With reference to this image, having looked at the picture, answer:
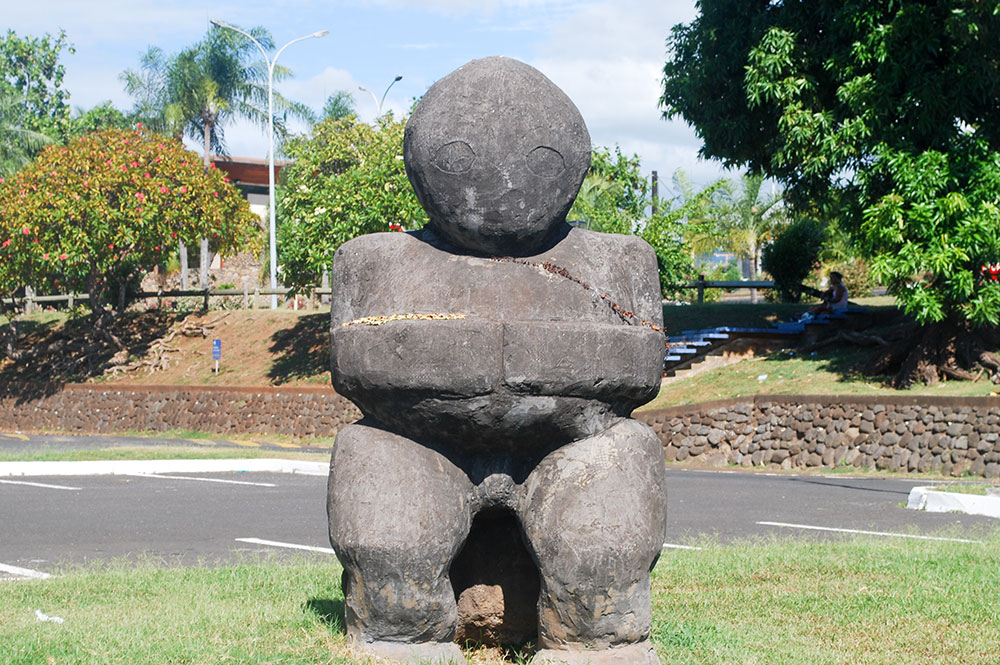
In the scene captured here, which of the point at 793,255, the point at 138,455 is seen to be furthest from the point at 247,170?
the point at 138,455

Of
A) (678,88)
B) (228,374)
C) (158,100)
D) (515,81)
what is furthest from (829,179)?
(158,100)

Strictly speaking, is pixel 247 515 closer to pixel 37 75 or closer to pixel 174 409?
pixel 174 409

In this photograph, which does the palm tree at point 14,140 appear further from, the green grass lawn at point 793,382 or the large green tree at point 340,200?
the green grass lawn at point 793,382

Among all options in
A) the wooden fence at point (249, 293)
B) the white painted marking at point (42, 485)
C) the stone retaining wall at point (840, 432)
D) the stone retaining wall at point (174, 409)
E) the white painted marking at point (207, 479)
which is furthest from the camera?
the wooden fence at point (249, 293)

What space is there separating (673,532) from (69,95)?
39608 mm

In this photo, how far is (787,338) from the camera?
70.5 ft

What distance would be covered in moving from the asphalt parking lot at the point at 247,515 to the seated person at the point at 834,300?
7.64 metres

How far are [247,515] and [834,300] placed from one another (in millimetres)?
14443

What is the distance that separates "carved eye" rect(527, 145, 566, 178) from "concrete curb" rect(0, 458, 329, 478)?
412 inches

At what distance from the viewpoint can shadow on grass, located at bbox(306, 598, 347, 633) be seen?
→ 16.7ft

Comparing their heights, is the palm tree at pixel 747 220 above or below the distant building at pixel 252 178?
below

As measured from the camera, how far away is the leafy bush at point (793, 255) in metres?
25.0

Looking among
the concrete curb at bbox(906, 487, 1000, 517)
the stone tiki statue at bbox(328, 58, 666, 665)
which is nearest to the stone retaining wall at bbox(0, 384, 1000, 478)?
the concrete curb at bbox(906, 487, 1000, 517)

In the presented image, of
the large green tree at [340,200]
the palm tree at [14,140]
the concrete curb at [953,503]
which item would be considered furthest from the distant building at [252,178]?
the concrete curb at [953,503]
